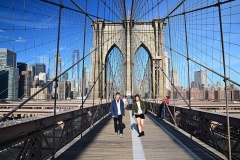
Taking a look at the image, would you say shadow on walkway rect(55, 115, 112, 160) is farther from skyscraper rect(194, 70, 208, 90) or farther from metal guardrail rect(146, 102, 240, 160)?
skyscraper rect(194, 70, 208, 90)

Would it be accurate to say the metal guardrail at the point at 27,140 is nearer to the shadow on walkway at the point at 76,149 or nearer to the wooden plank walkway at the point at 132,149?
the shadow on walkway at the point at 76,149

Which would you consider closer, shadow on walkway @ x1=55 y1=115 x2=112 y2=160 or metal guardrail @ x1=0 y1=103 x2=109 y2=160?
metal guardrail @ x1=0 y1=103 x2=109 y2=160

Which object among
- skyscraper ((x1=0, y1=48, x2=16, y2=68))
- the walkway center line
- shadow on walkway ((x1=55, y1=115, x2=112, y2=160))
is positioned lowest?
the walkway center line

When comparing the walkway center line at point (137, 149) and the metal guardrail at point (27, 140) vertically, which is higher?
the metal guardrail at point (27, 140)

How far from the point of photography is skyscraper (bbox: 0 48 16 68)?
5.92m

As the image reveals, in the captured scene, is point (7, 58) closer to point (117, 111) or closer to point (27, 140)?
point (117, 111)

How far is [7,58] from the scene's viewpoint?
21.2 ft

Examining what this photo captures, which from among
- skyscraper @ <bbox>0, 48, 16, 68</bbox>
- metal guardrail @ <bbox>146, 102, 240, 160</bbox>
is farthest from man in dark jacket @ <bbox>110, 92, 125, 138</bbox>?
skyscraper @ <bbox>0, 48, 16, 68</bbox>

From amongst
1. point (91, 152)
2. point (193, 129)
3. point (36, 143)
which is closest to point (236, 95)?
point (193, 129)

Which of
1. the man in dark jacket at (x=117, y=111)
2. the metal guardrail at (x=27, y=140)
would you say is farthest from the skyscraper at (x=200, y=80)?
the metal guardrail at (x=27, y=140)

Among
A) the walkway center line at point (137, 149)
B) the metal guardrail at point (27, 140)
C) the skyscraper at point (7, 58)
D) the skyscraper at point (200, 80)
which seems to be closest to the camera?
the metal guardrail at point (27, 140)

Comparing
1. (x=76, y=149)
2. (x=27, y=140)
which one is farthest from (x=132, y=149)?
(x=27, y=140)

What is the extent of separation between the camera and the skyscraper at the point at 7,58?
592 centimetres

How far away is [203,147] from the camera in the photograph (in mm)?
4488
